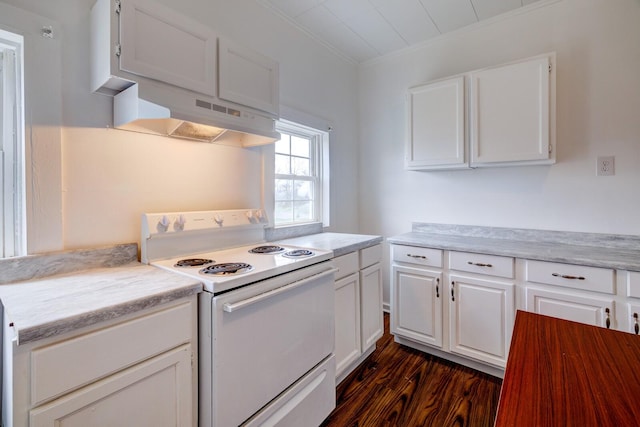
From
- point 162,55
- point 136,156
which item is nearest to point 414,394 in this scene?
point 136,156

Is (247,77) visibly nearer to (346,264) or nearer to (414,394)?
(346,264)

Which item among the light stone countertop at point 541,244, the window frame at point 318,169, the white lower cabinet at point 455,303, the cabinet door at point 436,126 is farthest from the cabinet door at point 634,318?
the window frame at point 318,169

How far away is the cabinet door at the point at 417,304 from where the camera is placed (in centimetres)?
218

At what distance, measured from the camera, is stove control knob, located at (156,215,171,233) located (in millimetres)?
1451

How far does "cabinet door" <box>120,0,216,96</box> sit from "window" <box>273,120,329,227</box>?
2.94 ft

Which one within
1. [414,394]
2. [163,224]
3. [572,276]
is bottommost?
[414,394]

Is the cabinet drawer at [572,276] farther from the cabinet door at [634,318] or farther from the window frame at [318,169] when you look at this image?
the window frame at [318,169]

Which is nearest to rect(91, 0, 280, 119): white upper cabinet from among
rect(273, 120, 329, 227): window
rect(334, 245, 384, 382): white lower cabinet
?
rect(273, 120, 329, 227): window

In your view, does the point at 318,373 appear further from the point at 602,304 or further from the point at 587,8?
the point at 587,8

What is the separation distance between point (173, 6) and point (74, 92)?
711 millimetres

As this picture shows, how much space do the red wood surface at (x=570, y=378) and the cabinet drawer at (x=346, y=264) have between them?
3.42 ft

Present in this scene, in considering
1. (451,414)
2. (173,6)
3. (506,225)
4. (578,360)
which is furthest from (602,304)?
(173,6)

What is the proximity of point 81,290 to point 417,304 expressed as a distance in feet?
6.77

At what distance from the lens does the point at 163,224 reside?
1.47m
